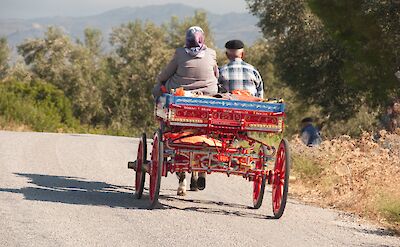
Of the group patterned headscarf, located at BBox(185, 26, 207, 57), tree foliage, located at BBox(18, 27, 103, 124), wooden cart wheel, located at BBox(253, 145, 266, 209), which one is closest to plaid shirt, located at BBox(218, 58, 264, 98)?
patterned headscarf, located at BBox(185, 26, 207, 57)

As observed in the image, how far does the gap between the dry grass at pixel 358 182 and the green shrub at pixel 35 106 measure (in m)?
17.9

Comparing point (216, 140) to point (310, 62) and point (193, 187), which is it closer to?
point (193, 187)

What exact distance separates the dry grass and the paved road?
47cm

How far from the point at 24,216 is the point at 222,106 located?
2.70 metres

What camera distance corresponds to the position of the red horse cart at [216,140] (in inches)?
425

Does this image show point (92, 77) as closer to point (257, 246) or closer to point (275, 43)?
point (275, 43)

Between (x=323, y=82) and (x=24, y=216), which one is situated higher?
(x=323, y=82)

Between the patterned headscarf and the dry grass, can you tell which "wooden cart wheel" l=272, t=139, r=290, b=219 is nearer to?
the dry grass

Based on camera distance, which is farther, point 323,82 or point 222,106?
point 323,82

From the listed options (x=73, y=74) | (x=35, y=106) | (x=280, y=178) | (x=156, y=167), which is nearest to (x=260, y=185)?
(x=280, y=178)

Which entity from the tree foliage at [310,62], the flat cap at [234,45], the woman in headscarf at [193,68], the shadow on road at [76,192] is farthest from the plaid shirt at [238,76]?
the tree foliage at [310,62]

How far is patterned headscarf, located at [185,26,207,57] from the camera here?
1159cm

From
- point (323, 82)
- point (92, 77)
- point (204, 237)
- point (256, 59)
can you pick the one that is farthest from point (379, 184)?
point (92, 77)

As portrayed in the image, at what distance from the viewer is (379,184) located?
12805 mm
